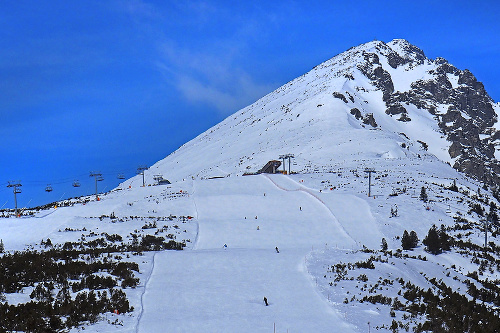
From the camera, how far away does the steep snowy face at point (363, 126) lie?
315 feet

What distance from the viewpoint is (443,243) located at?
1156 inches

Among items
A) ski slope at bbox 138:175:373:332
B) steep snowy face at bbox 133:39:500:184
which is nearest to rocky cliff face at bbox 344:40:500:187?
steep snowy face at bbox 133:39:500:184

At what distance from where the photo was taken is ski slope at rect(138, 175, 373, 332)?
11578 millimetres

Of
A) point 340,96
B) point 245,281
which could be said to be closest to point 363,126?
point 340,96

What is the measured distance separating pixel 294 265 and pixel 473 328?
8483mm

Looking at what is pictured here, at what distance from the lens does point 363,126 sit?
392ft

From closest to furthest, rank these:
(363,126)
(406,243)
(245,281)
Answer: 1. (245,281)
2. (406,243)
3. (363,126)

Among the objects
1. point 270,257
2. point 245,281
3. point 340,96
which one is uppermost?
point 340,96

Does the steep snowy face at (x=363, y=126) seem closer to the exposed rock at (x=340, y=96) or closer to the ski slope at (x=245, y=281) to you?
the exposed rock at (x=340, y=96)

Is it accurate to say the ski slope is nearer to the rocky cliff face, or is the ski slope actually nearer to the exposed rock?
the exposed rock

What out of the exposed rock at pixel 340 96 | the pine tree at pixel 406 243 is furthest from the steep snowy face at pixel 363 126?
the pine tree at pixel 406 243

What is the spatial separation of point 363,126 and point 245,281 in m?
110

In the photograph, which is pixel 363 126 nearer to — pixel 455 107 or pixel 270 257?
pixel 455 107

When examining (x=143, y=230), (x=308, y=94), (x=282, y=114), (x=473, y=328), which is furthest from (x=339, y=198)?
(x=308, y=94)
